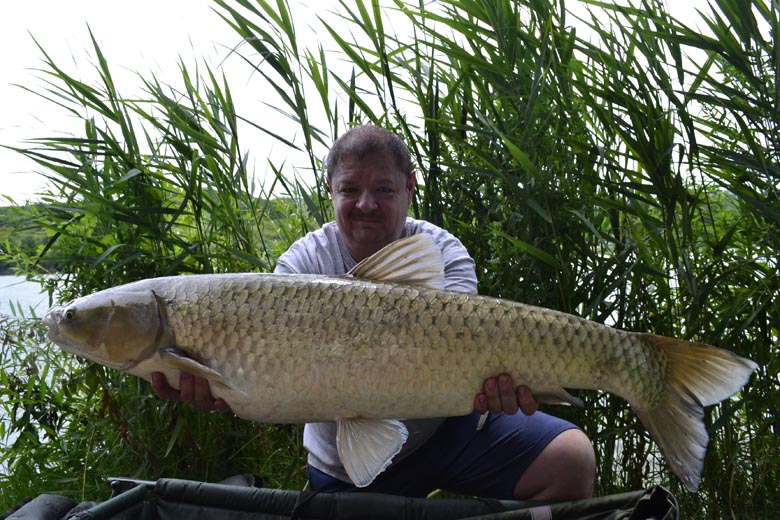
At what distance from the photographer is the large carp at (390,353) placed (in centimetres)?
156

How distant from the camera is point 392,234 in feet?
6.88

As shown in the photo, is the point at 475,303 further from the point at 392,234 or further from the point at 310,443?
the point at 310,443

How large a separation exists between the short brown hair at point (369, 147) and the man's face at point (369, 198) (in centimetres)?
2

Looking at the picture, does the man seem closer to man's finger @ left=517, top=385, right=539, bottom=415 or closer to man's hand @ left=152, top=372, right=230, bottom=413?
man's hand @ left=152, top=372, right=230, bottom=413

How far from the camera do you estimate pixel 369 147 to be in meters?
2.07

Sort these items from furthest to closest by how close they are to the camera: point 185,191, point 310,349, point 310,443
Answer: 1. point 185,191
2. point 310,443
3. point 310,349

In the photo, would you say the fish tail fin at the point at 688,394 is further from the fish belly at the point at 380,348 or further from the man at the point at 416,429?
the man at the point at 416,429

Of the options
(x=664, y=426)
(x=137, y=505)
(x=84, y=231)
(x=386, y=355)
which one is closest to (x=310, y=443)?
(x=137, y=505)

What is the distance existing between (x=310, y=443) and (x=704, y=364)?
1.00m

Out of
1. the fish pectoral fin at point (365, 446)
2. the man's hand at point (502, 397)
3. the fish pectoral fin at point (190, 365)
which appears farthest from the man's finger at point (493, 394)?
the fish pectoral fin at point (190, 365)

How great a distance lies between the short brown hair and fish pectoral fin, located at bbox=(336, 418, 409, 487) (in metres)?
0.75

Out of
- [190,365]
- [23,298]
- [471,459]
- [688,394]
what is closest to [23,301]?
[23,298]

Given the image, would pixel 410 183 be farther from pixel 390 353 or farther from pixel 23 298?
pixel 23 298

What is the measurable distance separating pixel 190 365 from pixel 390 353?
39 centimetres
